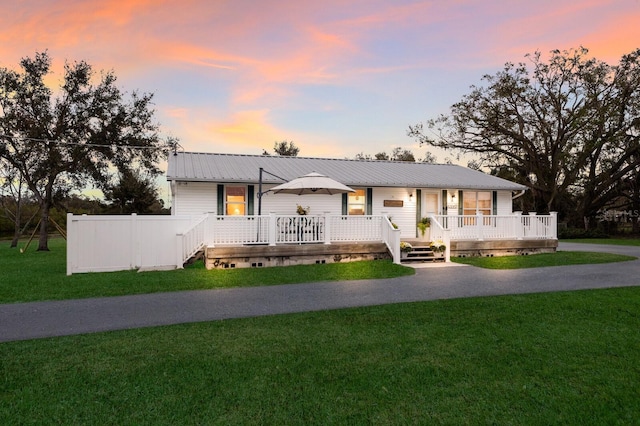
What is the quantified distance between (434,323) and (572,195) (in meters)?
39.2

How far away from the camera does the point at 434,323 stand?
219 inches

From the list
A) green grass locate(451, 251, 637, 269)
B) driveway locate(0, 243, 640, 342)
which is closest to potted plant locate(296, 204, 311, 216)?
driveway locate(0, 243, 640, 342)

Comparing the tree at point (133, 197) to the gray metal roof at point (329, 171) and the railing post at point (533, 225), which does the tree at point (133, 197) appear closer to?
the gray metal roof at point (329, 171)

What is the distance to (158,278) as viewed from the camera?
9438mm

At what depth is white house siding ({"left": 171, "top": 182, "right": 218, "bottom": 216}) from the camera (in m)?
13.8

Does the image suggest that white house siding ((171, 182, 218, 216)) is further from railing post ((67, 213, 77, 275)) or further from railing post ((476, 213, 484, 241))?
railing post ((476, 213, 484, 241))

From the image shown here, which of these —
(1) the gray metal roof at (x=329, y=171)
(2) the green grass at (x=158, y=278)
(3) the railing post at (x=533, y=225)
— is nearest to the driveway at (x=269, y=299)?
(2) the green grass at (x=158, y=278)

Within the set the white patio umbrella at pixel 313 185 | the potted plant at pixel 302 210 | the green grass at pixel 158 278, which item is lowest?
the green grass at pixel 158 278

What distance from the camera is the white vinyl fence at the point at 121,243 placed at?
35.2 feet

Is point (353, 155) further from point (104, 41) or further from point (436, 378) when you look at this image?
point (436, 378)

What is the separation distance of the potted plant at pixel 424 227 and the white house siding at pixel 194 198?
775 cm

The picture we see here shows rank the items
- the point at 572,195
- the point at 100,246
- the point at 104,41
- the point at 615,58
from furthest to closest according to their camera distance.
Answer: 1. the point at 572,195
2. the point at 615,58
3. the point at 104,41
4. the point at 100,246

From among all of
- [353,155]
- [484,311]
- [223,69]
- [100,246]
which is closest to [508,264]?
[484,311]

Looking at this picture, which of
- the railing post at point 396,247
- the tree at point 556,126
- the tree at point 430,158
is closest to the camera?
the railing post at point 396,247
